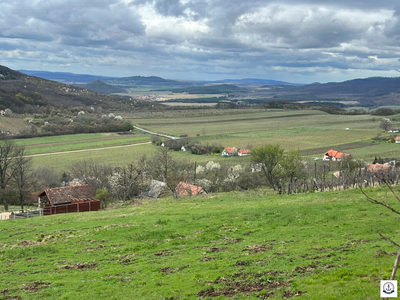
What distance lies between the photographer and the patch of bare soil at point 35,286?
13.7m

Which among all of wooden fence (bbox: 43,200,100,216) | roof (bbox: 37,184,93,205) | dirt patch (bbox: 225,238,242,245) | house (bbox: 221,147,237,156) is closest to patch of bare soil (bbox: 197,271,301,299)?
dirt patch (bbox: 225,238,242,245)

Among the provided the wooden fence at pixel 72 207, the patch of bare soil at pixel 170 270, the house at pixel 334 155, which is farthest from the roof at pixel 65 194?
the house at pixel 334 155

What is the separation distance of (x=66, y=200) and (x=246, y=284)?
115 feet

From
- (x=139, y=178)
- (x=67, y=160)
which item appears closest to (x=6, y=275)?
(x=139, y=178)

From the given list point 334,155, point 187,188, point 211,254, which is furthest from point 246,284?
point 334,155

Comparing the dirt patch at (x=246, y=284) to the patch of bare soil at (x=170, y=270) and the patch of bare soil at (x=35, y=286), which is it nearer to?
the patch of bare soil at (x=170, y=270)

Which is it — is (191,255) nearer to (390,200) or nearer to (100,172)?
(390,200)

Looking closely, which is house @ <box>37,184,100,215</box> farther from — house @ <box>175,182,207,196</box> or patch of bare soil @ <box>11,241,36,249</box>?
patch of bare soil @ <box>11,241,36,249</box>

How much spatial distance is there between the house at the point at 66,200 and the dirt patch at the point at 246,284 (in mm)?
33747

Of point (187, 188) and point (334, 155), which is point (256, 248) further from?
point (334, 155)

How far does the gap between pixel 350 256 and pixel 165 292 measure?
6655mm

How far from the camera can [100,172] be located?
2461 inches

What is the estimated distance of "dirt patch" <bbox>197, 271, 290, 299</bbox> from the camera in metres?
11.3

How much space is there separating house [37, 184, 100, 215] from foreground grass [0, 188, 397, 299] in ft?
50.7
